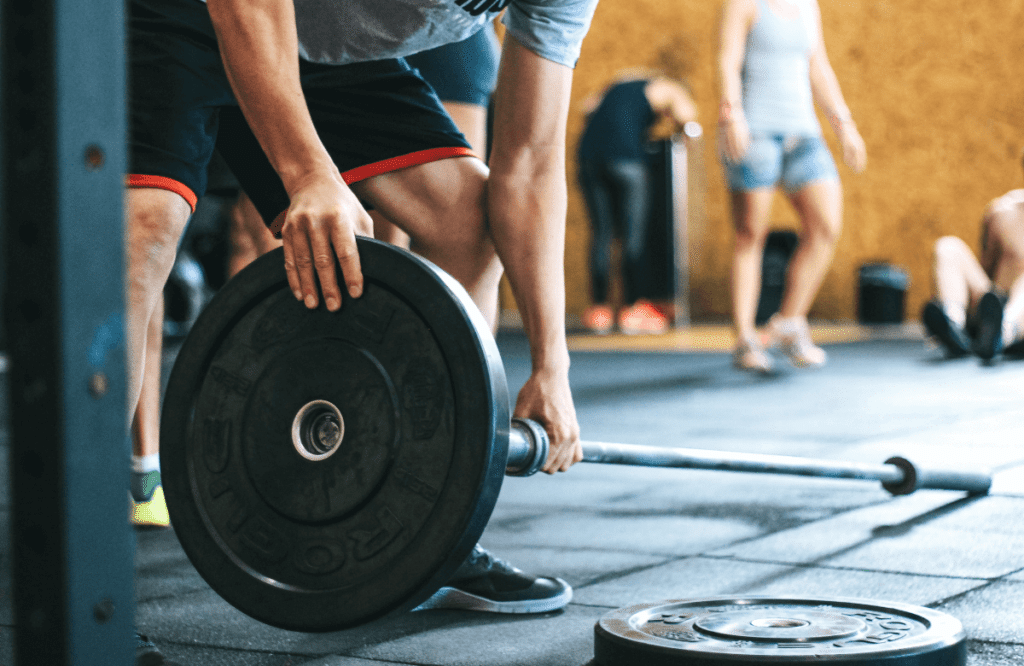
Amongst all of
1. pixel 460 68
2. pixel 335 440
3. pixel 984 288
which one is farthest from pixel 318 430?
pixel 984 288

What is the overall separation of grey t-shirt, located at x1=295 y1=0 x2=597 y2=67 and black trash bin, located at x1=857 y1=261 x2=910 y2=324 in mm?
5604

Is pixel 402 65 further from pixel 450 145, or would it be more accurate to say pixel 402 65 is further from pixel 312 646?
pixel 312 646

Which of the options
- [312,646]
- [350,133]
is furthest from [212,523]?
[350,133]

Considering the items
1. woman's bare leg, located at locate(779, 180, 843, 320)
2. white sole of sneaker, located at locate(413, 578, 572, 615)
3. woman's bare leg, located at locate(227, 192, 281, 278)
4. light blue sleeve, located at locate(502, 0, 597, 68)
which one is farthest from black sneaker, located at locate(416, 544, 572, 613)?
woman's bare leg, located at locate(779, 180, 843, 320)

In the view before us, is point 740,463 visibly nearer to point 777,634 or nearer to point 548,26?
point 777,634

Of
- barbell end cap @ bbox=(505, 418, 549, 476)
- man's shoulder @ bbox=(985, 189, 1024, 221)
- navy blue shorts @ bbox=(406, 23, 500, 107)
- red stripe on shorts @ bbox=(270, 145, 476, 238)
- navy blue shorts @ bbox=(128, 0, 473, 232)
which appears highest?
navy blue shorts @ bbox=(406, 23, 500, 107)

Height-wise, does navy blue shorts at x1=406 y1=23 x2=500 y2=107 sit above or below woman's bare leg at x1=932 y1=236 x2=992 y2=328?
above

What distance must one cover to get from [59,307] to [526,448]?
63 centimetres

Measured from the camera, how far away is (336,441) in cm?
101

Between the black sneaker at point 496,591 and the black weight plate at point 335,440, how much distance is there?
0.39 meters

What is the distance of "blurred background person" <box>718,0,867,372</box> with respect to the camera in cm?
416

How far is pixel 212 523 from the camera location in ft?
3.42

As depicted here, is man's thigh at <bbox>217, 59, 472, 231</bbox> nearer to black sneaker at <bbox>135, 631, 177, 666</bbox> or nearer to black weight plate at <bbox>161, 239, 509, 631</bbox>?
black weight plate at <bbox>161, 239, 509, 631</bbox>

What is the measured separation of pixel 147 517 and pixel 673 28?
656cm
